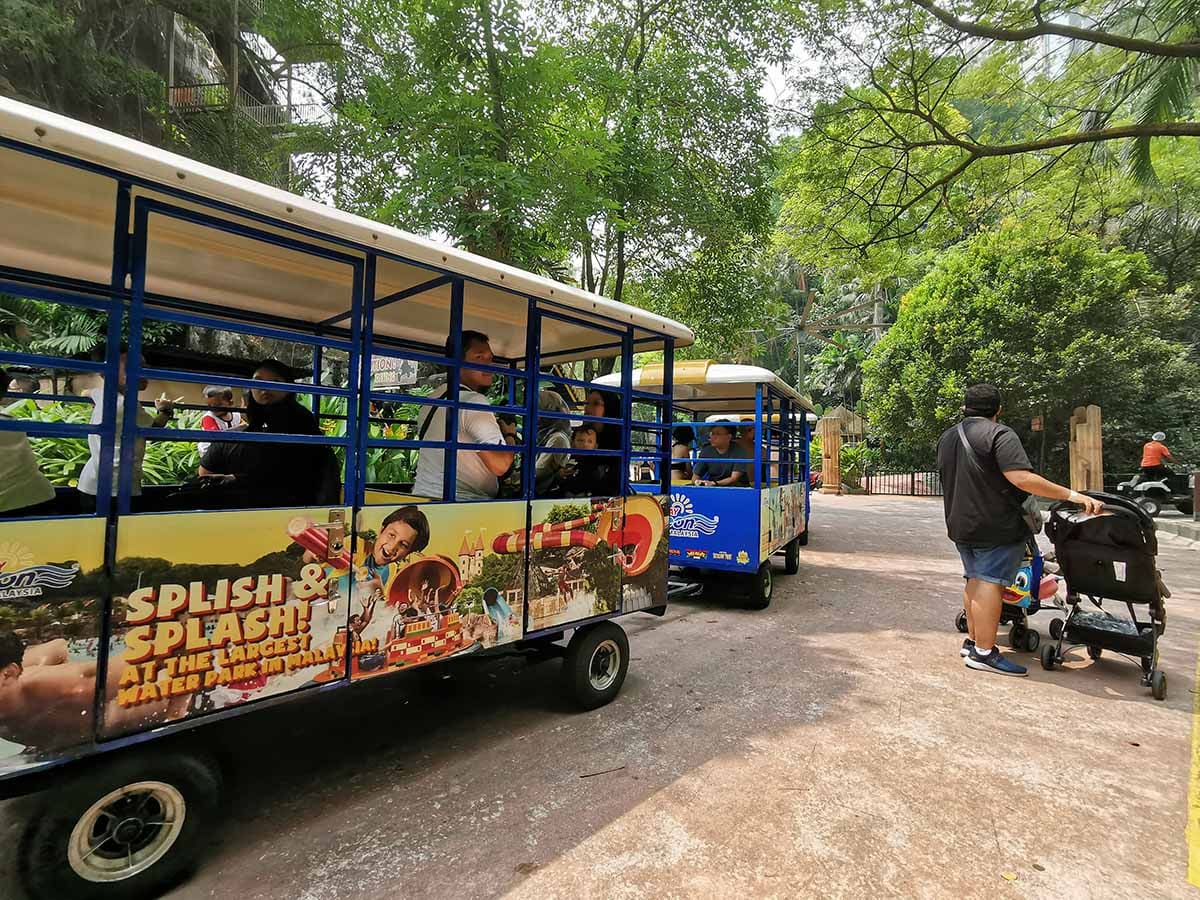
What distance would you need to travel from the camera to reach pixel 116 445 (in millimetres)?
1925

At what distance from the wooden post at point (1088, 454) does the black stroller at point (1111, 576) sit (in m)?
13.0

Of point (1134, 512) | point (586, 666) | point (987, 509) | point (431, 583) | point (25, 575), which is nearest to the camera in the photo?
point (25, 575)

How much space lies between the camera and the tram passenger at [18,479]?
2.08 metres

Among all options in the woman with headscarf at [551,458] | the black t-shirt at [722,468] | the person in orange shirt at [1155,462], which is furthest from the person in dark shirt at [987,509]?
the person in orange shirt at [1155,462]

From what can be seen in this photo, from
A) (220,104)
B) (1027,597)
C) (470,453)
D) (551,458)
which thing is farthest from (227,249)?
(220,104)

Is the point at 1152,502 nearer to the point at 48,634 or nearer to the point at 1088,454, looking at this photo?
the point at 1088,454

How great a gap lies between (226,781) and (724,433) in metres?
5.36

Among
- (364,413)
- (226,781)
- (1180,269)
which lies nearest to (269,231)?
(364,413)

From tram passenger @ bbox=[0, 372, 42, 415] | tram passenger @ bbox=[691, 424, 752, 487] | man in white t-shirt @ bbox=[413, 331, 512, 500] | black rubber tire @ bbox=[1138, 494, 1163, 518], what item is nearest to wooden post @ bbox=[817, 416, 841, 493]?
black rubber tire @ bbox=[1138, 494, 1163, 518]

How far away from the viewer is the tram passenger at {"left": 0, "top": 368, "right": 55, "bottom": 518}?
208 centimetres

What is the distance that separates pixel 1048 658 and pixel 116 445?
575cm

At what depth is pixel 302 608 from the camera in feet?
7.60

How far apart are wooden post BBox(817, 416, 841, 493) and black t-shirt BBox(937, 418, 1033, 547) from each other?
653 inches

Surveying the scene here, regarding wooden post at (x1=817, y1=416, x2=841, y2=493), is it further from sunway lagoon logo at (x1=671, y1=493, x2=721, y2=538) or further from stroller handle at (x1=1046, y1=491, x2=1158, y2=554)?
stroller handle at (x1=1046, y1=491, x2=1158, y2=554)
